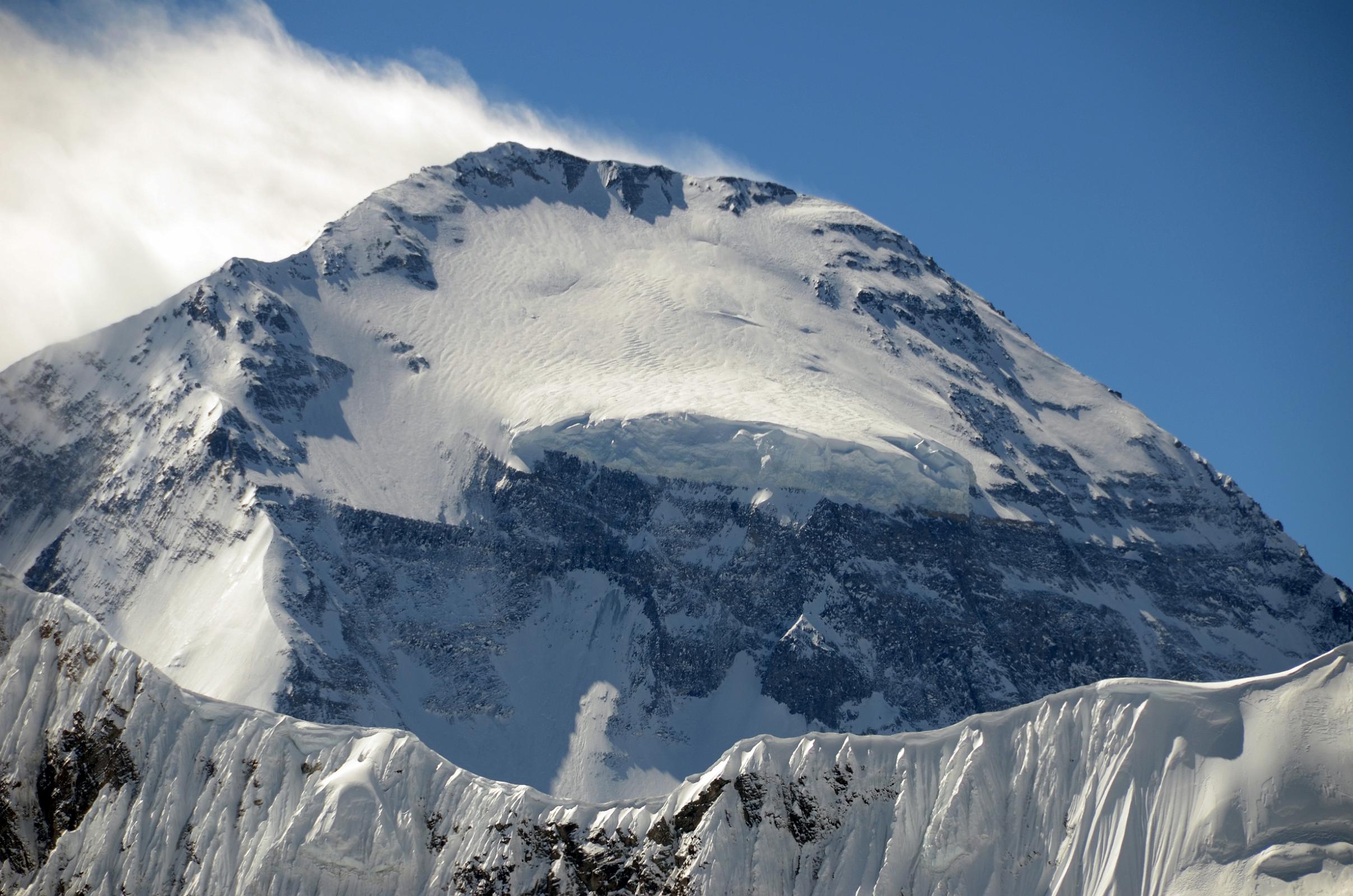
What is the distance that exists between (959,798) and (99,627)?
6336cm

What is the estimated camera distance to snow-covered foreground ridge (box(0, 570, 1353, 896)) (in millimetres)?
100000

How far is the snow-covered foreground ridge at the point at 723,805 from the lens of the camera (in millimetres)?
100000

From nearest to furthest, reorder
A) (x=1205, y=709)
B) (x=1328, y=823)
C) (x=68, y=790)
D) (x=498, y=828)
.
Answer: (x=1328, y=823) → (x=1205, y=709) → (x=498, y=828) → (x=68, y=790)

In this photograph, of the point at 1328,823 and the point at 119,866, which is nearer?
the point at 1328,823

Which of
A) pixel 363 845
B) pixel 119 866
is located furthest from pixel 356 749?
pixel 119 866

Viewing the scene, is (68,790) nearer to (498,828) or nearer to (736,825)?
(498,828)

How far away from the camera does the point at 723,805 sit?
11038 centimetres

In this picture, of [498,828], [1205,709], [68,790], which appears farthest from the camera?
[68,790]

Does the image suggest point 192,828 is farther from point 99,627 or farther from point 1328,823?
point 1328,823

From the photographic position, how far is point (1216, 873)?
3856 inches

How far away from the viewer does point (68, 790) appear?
397ft

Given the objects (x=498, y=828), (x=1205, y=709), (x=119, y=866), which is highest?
(x=1205, y=709)

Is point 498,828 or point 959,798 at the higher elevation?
point 959,798

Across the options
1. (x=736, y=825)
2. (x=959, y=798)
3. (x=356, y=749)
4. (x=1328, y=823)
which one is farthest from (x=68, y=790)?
(x=1328, y=823)
